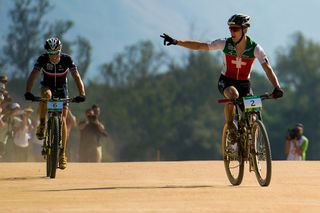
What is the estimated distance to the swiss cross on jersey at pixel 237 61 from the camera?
49.4 feet

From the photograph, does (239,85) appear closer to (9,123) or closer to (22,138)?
(9,123)

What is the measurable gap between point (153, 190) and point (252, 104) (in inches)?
66.3

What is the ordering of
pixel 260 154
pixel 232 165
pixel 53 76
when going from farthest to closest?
pixel 53 76, pixel 232 165, pixel 260 154

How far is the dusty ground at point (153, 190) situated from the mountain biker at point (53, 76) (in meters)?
0.72

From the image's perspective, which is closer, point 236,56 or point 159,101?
point 236,56

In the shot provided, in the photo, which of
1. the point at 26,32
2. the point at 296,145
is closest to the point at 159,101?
the point at 26,32

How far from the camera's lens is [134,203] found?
1211 centimetres

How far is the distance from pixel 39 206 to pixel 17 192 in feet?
7.02

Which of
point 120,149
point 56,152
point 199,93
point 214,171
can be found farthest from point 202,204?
point 199,93

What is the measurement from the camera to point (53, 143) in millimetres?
16719

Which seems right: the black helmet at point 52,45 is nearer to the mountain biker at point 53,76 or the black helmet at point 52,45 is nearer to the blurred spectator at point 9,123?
the mountain biker at point 53,76

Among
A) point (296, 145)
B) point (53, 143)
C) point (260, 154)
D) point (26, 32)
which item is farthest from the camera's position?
point (26, 32)

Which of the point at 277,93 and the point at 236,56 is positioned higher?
the point at 236,56

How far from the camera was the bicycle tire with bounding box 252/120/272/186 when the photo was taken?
14.3 metres
